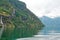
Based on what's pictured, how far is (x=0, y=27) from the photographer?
66.8 metres

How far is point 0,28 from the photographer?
6650cm

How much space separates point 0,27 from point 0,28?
0.36m
